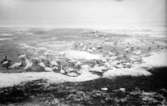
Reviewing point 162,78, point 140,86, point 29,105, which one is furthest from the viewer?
point 162,78

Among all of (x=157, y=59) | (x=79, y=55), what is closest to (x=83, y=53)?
(x=79, y=55)

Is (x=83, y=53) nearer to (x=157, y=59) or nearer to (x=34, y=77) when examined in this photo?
(x=34, y=77)

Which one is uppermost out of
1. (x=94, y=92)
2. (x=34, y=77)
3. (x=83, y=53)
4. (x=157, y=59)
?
(x=83, y=53)

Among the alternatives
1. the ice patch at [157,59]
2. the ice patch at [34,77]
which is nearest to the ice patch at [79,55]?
the ice patch at [34,77]

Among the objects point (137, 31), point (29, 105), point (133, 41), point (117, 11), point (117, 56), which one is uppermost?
point (117, 11)

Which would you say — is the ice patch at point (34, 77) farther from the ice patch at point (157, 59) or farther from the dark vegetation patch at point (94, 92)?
the ice patch at point (157, 59)

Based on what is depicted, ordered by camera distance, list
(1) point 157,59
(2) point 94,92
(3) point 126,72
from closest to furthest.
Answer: (2) point 94,92 < (3) point 126,72 < (1) point 157,59

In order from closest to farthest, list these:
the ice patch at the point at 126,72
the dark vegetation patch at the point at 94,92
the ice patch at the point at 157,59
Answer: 1. the dark vegetation patch at the point at 94,92
2. the ice patch at the point at 126,72
3. the ice patch at the point at 157,59

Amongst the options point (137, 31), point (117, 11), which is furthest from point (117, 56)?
Result: point (117, 11)

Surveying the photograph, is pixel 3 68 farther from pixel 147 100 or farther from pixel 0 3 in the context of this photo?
pixel 147 100
